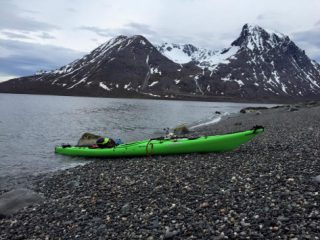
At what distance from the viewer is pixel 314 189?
10.0 meters

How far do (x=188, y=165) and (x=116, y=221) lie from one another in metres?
7.04

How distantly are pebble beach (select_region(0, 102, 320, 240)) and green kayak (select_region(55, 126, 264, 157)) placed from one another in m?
2.10

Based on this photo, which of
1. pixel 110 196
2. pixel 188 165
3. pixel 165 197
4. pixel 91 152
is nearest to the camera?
pixel 165 197

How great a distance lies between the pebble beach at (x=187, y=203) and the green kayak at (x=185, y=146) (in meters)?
2.10

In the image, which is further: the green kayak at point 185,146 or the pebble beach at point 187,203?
the green kayak at point 185,146

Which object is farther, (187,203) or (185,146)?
(185,146)

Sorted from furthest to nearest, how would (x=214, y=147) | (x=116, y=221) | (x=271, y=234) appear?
(x=214, y=147), (x=116, y=221), (x=271, y=234)

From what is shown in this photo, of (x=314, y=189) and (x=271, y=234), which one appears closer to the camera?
(x=271, y=234)

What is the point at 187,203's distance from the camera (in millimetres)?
10500

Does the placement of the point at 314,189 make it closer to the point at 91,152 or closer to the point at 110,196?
the point at 110,196

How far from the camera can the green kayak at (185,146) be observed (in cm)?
1900

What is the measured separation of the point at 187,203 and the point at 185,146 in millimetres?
9607

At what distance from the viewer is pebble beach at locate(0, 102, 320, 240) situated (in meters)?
8.39

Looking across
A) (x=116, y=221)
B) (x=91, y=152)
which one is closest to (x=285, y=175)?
(x=116, y=221)
